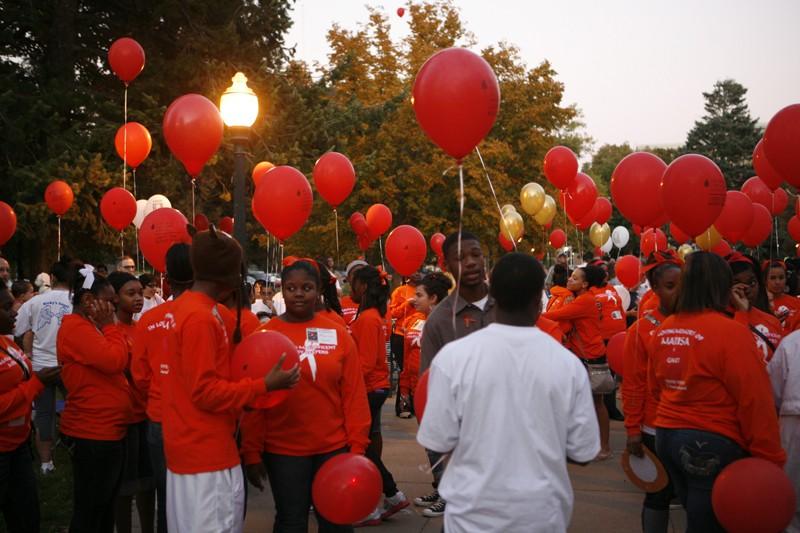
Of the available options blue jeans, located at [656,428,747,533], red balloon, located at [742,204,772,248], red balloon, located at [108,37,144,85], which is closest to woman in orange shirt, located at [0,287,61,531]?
blue jeans, located at [656,428,747,533]

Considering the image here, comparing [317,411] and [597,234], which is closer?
[317,411]

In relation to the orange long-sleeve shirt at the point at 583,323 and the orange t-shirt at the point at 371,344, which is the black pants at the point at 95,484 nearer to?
the orange t-shirt at the point at 371,344

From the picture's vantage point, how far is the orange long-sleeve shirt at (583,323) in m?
8.05

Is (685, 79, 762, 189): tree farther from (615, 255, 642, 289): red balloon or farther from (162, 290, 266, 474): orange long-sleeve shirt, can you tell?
(162, 290, 266, 474): orange long-sleeve shirt

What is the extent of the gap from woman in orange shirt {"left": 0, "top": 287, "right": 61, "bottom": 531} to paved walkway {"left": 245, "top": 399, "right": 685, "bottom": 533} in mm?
1938

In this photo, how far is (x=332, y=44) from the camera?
28.0 metres

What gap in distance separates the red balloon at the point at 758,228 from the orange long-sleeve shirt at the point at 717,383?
23.4 ft

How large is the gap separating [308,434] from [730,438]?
7.11ft

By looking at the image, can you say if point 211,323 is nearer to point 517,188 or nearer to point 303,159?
point 303,159

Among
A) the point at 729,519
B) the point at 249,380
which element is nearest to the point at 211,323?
the point at 249,380

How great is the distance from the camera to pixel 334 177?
1040cm

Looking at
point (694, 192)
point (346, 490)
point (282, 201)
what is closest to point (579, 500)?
point (694, 192)

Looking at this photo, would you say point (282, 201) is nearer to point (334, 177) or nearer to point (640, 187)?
point (334, 177)

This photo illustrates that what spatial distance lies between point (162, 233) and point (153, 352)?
3038 mm
